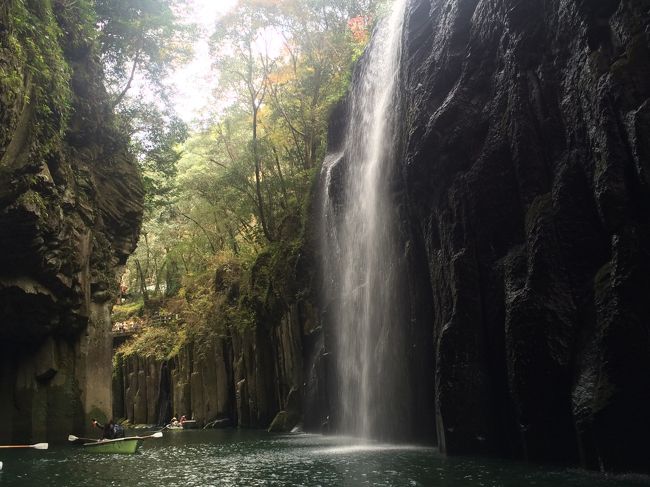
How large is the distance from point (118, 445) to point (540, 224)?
41.0ft

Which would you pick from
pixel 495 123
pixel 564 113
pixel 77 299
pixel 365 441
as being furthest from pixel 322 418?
pixel 564 113

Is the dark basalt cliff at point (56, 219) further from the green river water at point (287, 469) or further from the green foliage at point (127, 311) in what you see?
the green foliage at point (127, 311)

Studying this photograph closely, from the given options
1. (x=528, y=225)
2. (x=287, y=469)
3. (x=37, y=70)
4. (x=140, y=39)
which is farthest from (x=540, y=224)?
(x=140, y=39)

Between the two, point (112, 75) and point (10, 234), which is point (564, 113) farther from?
point (112, 75)

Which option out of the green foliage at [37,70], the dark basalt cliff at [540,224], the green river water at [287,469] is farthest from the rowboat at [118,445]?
the dark basalt cliff at [540,224]

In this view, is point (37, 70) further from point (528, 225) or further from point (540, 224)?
point (540, 224)

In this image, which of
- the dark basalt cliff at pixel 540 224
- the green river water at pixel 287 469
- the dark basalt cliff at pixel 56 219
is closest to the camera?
the dark basalt cliff at pixel 540 224

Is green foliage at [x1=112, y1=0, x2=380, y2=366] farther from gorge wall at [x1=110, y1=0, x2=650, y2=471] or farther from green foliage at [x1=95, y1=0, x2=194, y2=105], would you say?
gorge wall at [x1=110, y1=0, x2=650, y2=471]

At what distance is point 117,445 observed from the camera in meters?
15.3

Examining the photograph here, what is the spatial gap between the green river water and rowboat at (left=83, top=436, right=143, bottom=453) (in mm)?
286

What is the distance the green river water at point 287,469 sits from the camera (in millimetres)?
8148

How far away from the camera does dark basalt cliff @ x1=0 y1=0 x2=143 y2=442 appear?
13891mm

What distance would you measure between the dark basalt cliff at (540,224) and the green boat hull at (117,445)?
871 cm

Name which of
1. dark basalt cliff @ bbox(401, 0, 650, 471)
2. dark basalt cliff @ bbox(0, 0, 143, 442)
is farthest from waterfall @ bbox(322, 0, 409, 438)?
dark basalt cliff @ bbox(0, 0, 143, 442)
